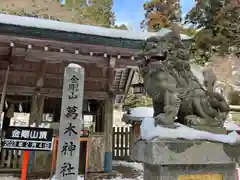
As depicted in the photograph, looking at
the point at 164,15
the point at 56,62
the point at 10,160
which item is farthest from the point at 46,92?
the point at 164,15

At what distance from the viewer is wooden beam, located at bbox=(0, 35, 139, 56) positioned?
16.9ft

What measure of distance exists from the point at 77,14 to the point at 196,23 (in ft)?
56.8

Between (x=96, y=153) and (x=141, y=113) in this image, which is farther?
(x=141, y=113)

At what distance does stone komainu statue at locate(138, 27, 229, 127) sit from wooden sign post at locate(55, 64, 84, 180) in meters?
2.11

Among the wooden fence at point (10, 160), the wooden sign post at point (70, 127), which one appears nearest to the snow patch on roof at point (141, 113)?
the wooden fence at point (10, 160)

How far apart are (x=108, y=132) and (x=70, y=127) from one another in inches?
122

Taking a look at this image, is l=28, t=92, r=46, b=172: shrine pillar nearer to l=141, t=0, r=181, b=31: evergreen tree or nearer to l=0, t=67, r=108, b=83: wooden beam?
l=0, t=67, r=108, b=83: wooden beam

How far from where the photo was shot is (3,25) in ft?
16.6

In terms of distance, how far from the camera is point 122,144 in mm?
10047

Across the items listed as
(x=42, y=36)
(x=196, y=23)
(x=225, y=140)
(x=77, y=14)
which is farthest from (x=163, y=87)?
(x=77, y=14)

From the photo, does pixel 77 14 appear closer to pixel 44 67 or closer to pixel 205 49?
pixel 205 49

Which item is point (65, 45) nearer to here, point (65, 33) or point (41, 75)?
point (65, 33)

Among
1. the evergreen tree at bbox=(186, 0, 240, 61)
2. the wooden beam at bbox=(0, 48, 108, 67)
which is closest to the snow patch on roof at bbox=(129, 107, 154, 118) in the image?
the wooden beam at bbox=(0, 48, 108, 67)

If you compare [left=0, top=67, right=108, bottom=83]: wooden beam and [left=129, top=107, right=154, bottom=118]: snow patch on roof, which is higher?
[left=0, top=67, right=108, bottom=83]: wooden beam
